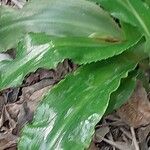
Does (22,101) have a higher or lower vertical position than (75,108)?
lower

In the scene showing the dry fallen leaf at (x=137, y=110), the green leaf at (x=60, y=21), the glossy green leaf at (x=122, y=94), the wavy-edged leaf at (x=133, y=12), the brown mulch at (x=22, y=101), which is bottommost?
the brown mulch at (x=22, y=101)

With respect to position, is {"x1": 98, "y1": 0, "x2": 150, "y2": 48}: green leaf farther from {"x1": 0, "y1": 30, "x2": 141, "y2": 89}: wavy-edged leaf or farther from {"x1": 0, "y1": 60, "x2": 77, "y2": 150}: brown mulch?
{"x1": 0, "y1": 60, "x2": 77, "y2": 150}: brown mulch

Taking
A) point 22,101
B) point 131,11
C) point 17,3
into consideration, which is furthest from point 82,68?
point 17,3

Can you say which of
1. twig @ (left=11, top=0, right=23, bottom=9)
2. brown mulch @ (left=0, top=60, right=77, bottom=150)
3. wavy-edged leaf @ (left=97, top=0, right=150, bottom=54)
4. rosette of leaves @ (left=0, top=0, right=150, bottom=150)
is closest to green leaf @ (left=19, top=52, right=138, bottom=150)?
rosette of leaves @ (left=0, top=0, right=150, bottom=150)

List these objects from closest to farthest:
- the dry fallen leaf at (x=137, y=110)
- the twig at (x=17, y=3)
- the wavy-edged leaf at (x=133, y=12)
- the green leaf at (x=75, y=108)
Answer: the green leaf at (x=75, y=108) → the wavy-edged leaf at (x=133, y=12) → the dry fallen leaf at (x=137, y=110) → the twig at (x=17, y=3)

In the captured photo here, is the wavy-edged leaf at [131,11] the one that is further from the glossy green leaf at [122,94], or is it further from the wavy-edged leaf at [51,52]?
the glossy green leaf at [122,94]

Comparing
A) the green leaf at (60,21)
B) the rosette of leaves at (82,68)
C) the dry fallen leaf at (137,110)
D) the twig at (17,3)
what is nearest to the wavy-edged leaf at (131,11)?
the rosette of leaves at (82,68)

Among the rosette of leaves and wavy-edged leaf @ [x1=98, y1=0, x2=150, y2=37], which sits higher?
wavy-edged leaf @ [x1=98, y1=0, x2=150, y2=37]

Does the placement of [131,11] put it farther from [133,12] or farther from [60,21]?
[60,21]
